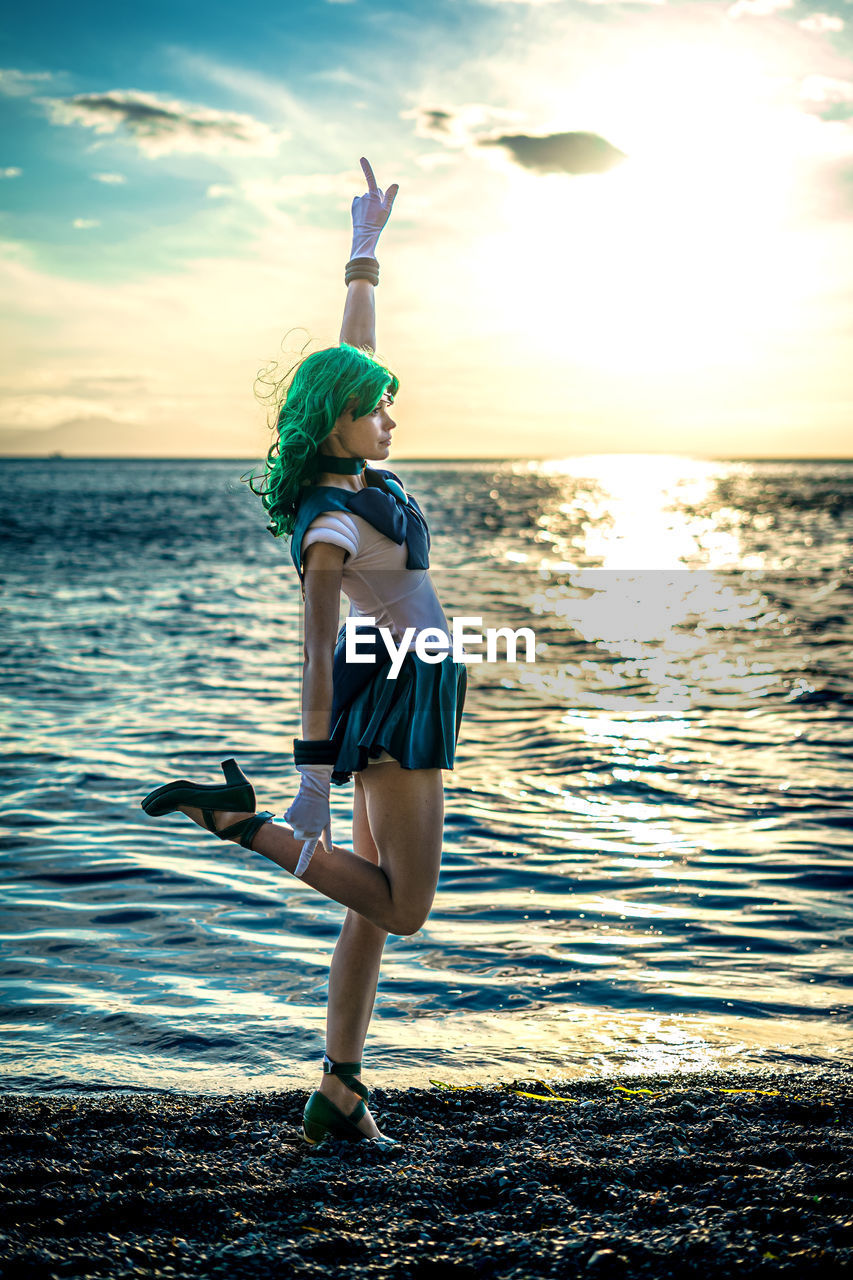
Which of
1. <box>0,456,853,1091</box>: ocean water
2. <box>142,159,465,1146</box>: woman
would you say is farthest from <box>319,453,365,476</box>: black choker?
<box>0,456,853,1091</box>: ocean water

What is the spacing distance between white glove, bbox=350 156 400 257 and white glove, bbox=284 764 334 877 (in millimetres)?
2033

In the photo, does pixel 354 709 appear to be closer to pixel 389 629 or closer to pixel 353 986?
pixel 389 629

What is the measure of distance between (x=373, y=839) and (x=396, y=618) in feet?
2.28

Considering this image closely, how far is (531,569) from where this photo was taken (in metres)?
30.1

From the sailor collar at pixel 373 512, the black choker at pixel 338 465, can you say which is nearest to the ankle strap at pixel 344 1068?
the sailor collar at pixel 373 512

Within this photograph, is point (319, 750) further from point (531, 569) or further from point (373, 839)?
point (531, 569)

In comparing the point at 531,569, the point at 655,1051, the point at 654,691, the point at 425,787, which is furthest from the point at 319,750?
the point at 531,569

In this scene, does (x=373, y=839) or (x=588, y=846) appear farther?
(x=588, y=846)

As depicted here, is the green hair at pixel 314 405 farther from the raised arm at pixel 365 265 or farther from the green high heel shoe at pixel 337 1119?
the green high heel shoe at pixel 337 1119

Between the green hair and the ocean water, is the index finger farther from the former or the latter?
the ocean water

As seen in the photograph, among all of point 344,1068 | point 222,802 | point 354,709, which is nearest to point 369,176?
point 354,709

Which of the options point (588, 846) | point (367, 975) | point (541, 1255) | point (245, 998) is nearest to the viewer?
point (541, 1255)

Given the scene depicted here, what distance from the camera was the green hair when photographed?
338 centimetres

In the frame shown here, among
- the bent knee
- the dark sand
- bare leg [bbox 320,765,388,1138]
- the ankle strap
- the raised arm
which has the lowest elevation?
the dark sand
